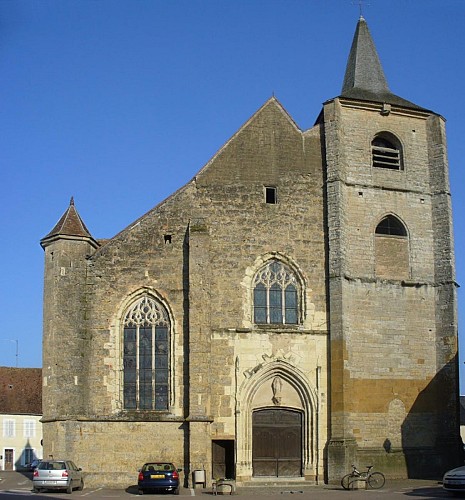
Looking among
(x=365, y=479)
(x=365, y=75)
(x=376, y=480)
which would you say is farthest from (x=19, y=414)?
(x=365, y=479)

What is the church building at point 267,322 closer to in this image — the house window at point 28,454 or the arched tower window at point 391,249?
the arched tower window at point 391,249

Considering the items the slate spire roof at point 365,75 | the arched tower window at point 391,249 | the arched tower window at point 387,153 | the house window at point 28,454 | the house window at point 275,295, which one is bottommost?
the house window at point 28,454

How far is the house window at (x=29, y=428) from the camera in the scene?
164 feet

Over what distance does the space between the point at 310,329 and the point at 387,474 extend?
4.78 metres

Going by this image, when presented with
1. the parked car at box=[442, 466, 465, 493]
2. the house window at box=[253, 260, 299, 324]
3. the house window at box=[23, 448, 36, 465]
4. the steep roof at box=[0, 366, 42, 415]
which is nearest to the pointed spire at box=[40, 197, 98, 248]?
the house window at box=[253, 260, 299, 324]

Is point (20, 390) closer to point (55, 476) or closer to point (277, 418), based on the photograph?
point (277, 418)

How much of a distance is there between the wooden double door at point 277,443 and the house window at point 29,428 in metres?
28.8

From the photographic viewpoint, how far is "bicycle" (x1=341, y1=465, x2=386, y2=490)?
74.4ft

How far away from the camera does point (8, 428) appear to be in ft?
163

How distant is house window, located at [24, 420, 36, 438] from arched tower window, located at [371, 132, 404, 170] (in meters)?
31.5

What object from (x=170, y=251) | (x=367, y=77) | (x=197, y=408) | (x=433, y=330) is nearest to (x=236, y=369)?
(x=197, y=408)

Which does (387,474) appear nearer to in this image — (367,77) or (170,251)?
(170,251)

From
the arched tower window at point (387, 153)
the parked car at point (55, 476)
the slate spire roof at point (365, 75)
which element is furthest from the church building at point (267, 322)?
the parked car at point (55, 476)

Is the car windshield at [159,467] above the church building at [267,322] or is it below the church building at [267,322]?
below
